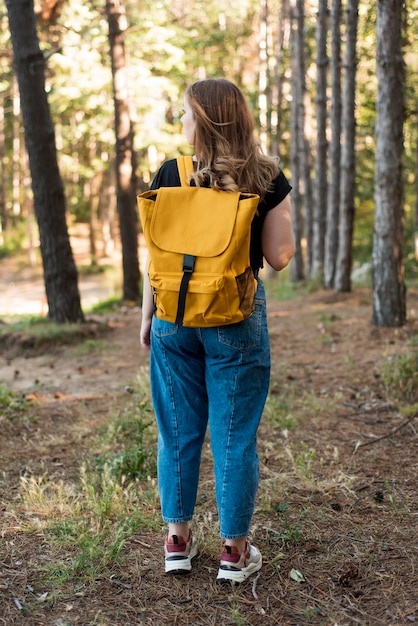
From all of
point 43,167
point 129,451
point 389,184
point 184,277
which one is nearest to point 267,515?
Answer: point 129,451

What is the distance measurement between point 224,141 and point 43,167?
7045 millimetres

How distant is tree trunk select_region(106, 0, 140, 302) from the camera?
1357cm

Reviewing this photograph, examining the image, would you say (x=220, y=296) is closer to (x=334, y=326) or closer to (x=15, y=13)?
(x=334, y=326)

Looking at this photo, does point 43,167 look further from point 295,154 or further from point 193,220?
point 295,154

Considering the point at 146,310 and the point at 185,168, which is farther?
the point at 146,310

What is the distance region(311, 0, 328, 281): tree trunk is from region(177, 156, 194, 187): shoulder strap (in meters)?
11.6

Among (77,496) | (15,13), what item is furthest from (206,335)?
(15,13)

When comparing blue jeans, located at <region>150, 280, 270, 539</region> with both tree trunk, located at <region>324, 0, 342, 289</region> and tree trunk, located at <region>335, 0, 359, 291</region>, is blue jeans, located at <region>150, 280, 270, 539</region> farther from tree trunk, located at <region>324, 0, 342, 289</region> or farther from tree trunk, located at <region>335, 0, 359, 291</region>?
tree trunk, located at <region>324, 0, 342, 289</region>

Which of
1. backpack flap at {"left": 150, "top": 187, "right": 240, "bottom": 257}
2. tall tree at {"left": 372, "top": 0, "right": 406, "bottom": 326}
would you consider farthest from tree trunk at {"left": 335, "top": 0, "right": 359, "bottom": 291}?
backpack flap at {"left": 150, "top": 187, "right": 240, "bottom": 257}

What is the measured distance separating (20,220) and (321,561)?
127 ft

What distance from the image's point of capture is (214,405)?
3.00 metres

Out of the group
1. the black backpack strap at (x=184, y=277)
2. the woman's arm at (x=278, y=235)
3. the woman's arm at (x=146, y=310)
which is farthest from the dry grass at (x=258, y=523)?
the woman's arm at (x=278, y=235)

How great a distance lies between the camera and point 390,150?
27.0ft

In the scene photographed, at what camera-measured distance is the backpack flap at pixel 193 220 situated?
108 inches
